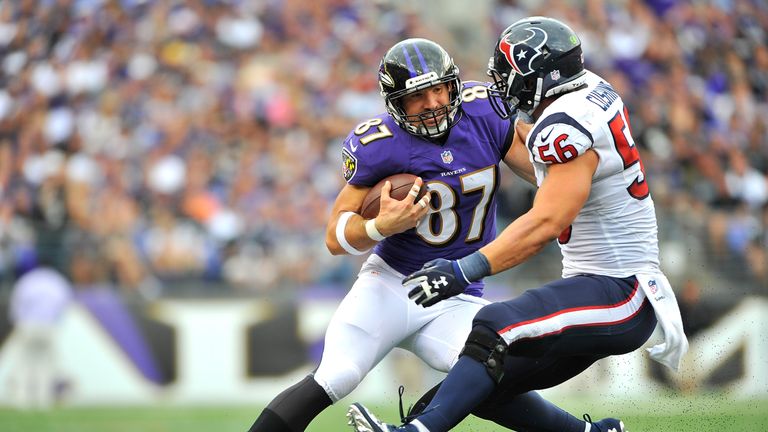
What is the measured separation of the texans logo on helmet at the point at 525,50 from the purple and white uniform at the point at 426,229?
1.86ft

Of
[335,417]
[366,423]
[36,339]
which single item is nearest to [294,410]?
[366,423]

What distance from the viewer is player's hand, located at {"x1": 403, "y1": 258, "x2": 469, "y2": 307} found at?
161 inches

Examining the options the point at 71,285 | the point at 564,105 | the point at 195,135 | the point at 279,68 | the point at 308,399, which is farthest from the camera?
the point at 279,68

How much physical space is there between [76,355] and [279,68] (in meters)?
4.39

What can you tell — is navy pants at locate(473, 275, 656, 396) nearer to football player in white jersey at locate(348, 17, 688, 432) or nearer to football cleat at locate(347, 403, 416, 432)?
football player in white jersey at locate(348, 17, 688, 432)

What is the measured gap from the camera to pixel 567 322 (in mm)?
4180

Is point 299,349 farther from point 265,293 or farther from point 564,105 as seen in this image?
point 564,105

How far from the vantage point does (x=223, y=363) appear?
9.86 meters

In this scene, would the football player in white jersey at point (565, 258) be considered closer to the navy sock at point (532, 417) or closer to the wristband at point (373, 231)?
the navy sock at point (532, 417)

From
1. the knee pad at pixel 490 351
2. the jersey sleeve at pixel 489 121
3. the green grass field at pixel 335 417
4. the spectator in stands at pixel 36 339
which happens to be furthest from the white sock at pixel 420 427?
the spectator in stands at pixel 36 339

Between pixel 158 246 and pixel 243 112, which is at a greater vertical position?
pixel 243 112

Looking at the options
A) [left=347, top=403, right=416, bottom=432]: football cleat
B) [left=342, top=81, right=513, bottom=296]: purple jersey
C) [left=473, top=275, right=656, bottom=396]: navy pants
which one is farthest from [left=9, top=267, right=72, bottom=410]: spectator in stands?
[left=473, top=275, right=656, bottom=396]: navy pants

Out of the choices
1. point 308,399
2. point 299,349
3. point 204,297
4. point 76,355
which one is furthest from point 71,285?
point 308,399

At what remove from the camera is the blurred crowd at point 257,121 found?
10.6 meters
